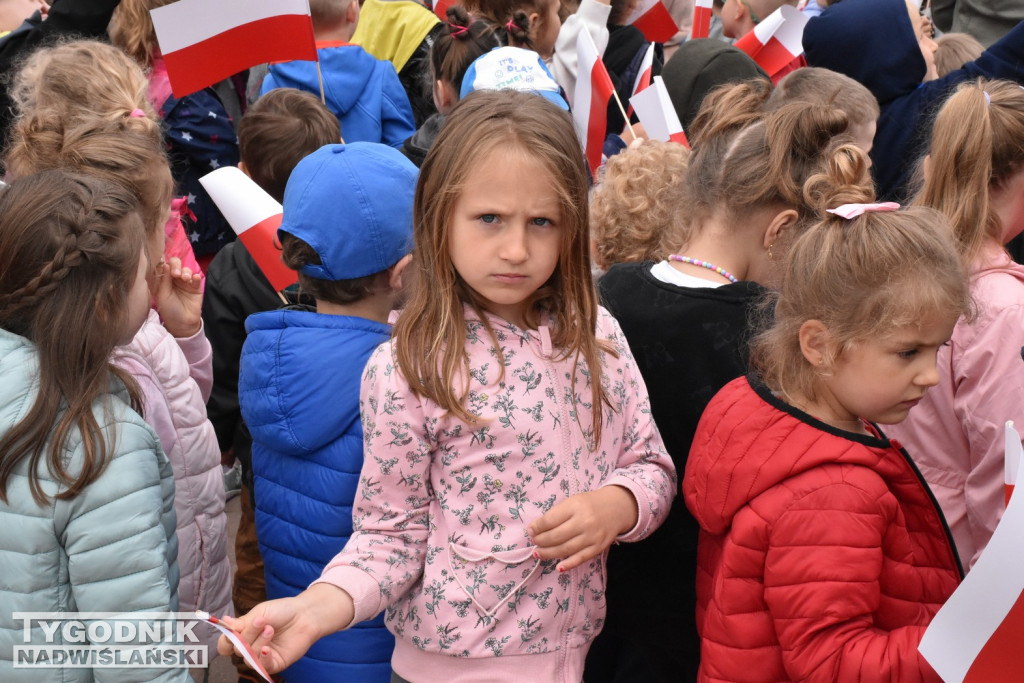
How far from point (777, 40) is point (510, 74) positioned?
1776 millimetres

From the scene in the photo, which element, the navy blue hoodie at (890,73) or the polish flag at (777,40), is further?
the polish flag at (777,40)

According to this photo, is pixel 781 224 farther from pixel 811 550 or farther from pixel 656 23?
pixel 656 23

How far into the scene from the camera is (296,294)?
2.71 metres

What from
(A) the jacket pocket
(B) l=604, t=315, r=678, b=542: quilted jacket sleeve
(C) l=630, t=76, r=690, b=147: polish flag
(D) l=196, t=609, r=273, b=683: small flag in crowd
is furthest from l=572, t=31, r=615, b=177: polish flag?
(D) l=196, t=609, r=273, b=683: small flag in crowd

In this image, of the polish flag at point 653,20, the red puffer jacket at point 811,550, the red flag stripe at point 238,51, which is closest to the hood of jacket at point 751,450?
the red puffer jacket at point 811,550

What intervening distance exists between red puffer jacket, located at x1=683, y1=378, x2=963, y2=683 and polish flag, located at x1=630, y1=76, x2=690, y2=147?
6.54 ft

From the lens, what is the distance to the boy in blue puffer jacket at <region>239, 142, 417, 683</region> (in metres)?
2.30

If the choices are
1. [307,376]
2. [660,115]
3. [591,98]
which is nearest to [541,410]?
[307,376]

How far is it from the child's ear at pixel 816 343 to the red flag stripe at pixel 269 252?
63.8 inches

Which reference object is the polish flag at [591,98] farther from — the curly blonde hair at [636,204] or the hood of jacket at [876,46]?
the curly blonde hair at [636,204]

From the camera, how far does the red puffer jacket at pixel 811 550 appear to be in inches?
68.1

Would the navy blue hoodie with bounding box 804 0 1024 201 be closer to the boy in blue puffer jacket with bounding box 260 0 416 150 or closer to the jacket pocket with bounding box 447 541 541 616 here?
the boy in blue puffer jacket with bounding box 260 0 416 150

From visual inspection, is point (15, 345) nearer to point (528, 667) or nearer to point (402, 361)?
point (402, 361)

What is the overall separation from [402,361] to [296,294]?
87cm
